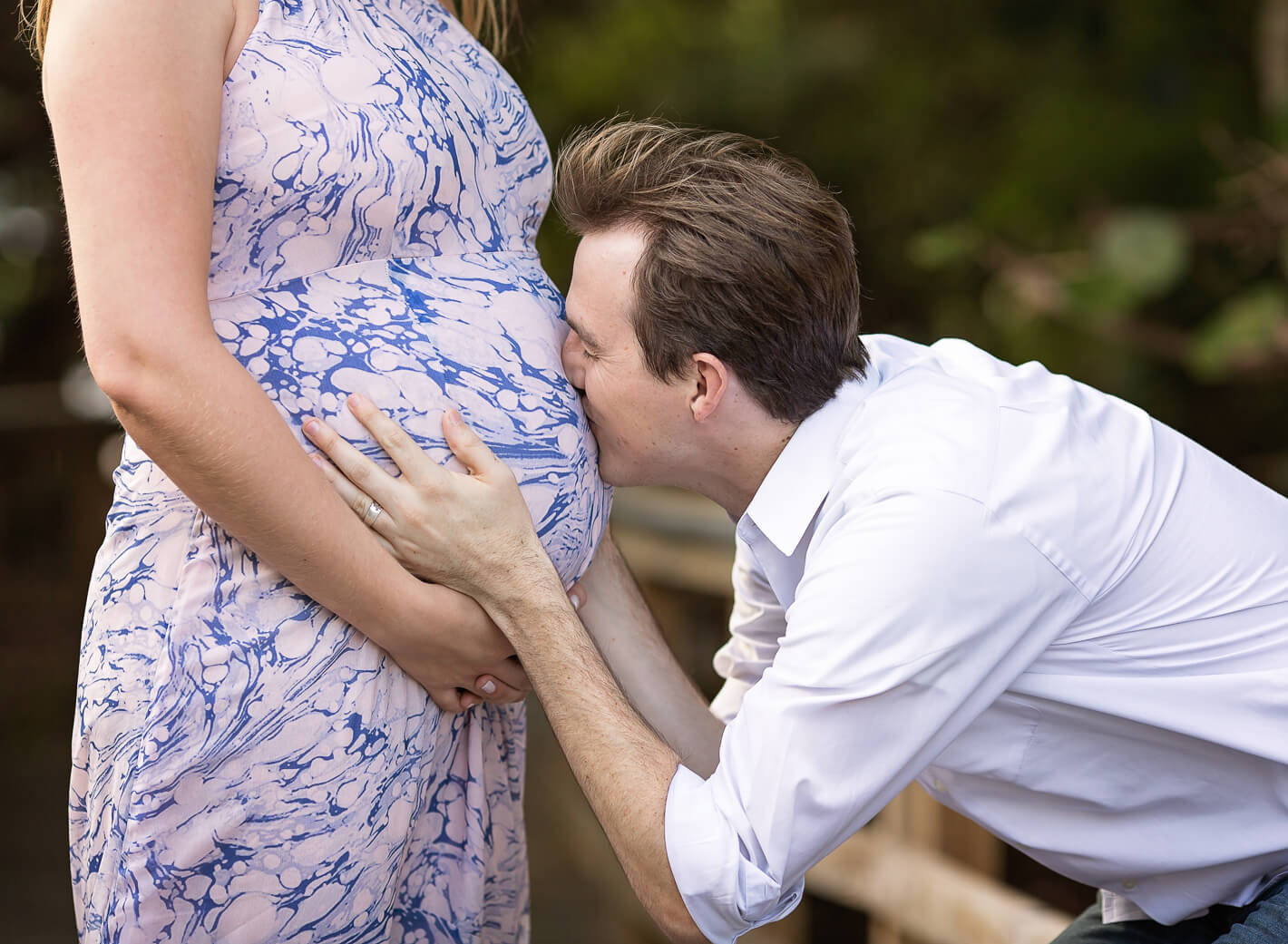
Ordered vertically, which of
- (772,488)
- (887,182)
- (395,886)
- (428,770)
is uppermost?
(772,488)

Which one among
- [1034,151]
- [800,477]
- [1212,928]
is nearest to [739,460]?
[800,477]

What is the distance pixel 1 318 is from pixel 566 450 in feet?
21.2

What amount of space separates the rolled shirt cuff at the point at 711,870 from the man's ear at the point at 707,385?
1.31 ft

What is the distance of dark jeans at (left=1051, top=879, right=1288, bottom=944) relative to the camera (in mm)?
1259

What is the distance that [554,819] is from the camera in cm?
512

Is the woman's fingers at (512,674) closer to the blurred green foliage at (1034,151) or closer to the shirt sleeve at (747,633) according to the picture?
the shirt sleeve at (747,633)

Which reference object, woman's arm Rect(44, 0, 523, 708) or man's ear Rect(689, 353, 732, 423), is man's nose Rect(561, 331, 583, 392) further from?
woman's arm Rect(44, 0, 523, 708)

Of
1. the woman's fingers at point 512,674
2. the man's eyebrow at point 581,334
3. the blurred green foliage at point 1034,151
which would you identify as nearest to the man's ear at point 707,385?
the man's eyebrow at point 581,334

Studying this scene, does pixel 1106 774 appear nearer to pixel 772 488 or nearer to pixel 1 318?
pixel 772 488

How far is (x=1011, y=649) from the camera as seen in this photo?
47.5 inches

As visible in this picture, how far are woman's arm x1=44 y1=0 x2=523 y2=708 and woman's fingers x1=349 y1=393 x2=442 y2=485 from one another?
9cm

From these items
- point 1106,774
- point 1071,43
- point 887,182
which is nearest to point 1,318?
point 887,182

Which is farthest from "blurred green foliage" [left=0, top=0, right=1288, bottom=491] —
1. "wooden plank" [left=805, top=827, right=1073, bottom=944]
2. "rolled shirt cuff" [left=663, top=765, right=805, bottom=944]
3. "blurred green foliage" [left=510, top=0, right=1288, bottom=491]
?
"rolled shirt cuff" [left=663, top=765, right=805, bottom=944]

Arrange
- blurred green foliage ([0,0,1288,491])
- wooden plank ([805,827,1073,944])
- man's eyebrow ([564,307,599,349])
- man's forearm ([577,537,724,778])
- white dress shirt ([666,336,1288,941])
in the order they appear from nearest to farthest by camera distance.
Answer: white dress shirt ([666,336,1288,941]), man's eyebrow ([564,307,599,349]), man's forearm ([577,537,724,778]), wooden plank ([805,827,1073,944]), blurred green foliage ([0,0,1288,491])
